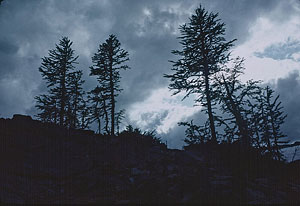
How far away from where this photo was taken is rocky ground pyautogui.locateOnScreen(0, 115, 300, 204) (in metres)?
4.72

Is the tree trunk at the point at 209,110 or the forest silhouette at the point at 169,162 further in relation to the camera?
the tree trunk at the point at 209,110

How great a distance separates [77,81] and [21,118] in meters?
13.4

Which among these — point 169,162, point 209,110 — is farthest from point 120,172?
point 209,110

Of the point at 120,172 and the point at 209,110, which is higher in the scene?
the point at 209,110

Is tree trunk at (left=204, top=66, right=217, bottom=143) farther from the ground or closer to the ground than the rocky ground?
farther from the ground

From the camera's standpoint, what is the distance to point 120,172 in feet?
22.1

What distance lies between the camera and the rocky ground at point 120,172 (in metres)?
4.72

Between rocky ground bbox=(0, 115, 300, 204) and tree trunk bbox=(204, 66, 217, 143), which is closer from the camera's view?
rocky ground bbox=(0, 115, 300, 204)

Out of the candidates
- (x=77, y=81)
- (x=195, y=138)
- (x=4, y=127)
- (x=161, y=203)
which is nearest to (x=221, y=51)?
(x=195, y=138)

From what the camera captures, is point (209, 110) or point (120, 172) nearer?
point (120, 172)

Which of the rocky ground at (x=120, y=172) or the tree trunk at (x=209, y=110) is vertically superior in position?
the tree trunk at (x=209, y=110)

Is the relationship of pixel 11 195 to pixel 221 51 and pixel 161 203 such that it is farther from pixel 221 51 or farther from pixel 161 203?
pixel 221 51

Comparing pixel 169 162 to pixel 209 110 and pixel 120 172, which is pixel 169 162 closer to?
pixel 120 172

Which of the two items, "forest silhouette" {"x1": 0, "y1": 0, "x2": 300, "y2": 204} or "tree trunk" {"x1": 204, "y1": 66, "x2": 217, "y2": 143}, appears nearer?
"forest silhouette" {"x1": 0, "y1": 0, "x2": 300, "y2": 204}
